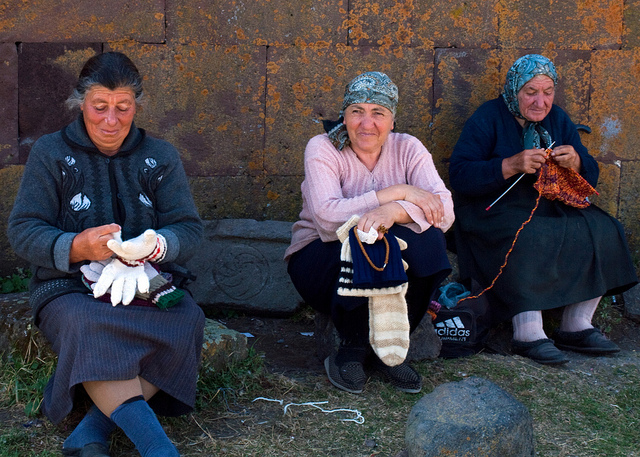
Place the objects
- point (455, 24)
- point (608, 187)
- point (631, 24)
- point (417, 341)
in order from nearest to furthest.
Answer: point (417, 341) → point (455, 24) → point (631, 24) → point (608, 187)

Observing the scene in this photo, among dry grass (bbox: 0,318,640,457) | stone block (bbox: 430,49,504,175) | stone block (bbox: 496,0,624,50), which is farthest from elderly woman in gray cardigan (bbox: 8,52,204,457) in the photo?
stone block (bbox: 496,0,624,50)

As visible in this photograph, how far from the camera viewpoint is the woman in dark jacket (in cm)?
411

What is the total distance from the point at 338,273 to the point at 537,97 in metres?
1.86

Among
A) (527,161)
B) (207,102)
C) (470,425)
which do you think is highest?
(207,102)

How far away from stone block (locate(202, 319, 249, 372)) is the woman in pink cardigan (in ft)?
1.40

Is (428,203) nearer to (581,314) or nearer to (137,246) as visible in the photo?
(137,246)

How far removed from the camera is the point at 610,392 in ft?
11.9

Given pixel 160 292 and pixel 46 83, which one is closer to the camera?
pixel 160 292

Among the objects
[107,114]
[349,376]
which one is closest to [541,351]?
[349,376]

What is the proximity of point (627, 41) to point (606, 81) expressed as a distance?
324mm

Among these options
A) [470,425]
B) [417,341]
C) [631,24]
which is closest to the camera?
[470,425]

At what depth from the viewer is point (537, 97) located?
14.2ft

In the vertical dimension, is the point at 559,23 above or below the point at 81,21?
above

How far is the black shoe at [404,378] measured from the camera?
3.47 m
